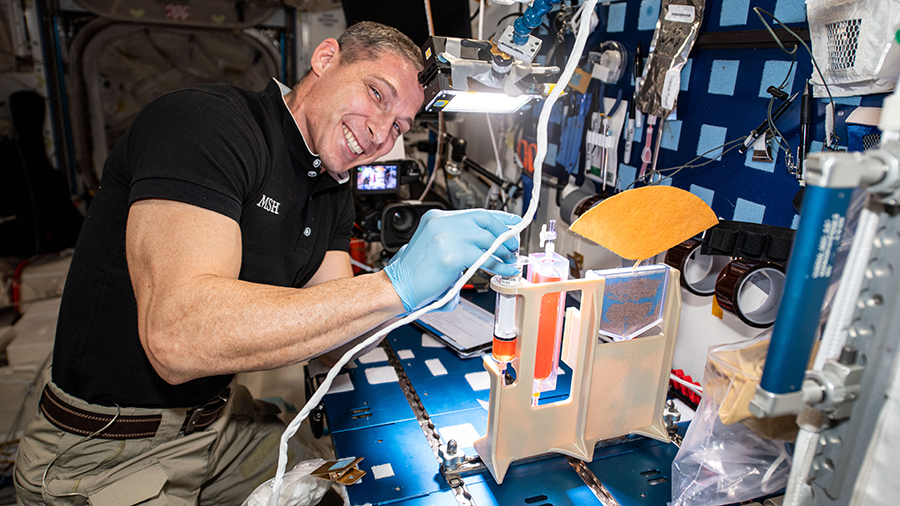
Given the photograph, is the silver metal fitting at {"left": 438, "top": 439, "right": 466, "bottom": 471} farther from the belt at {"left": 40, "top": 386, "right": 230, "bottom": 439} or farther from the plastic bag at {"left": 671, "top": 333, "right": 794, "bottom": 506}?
the belt at {"left": 40, "top": 386, "right": 230, "bottom": 439}

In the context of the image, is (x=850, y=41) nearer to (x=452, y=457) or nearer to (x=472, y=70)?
(x=472, y=70)

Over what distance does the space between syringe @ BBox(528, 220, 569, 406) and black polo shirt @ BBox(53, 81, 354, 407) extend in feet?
2.09

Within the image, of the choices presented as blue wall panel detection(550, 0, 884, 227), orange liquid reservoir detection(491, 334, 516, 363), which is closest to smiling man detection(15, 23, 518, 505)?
orange liquid reservoir detection(491, 334, 516, 363)

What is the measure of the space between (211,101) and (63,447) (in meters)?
0.95

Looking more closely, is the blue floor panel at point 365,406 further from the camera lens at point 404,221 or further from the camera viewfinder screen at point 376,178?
the camera viewfinder screen at point 376,178

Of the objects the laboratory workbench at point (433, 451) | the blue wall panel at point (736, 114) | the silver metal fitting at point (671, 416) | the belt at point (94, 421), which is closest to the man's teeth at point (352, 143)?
the laboratory workbench at point (433, 451)

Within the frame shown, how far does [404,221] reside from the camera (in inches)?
93.6

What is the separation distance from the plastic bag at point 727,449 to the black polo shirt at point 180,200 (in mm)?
869

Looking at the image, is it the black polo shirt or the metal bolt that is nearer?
the metal bolt

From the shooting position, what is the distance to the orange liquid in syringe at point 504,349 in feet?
3.34

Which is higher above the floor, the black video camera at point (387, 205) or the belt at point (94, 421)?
the black video camera at point (387, 205)

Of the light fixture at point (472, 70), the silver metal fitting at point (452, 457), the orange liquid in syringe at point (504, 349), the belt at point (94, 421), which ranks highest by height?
the light fixture at point (472, 70)

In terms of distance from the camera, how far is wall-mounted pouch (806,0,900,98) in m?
0.95

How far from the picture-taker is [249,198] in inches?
49.5
